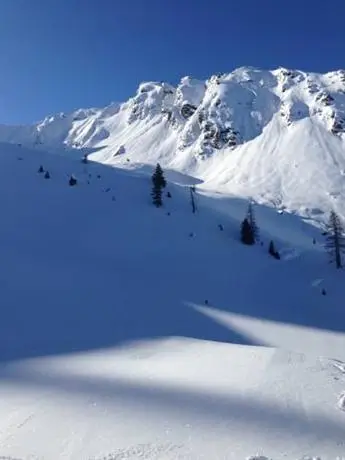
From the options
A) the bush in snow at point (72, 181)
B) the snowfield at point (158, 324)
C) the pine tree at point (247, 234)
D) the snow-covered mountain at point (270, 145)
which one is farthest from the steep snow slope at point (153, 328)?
the snow-covered mountain at point (270, 145)

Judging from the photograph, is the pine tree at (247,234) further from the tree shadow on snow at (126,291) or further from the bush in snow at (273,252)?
the bush in snow at (273,252)

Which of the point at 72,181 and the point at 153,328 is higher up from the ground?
the point at 72,181

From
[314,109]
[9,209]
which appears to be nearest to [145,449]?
[9,209]

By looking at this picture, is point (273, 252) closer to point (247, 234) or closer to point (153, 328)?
point (247, 234)

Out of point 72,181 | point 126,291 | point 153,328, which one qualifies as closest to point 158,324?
point 153,328

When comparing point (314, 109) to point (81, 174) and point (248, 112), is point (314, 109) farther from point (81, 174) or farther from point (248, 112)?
point (81, 174)
